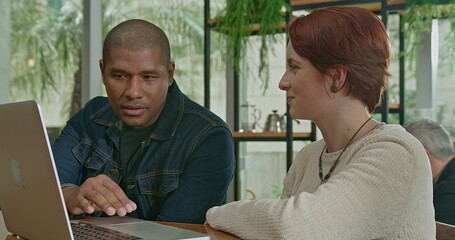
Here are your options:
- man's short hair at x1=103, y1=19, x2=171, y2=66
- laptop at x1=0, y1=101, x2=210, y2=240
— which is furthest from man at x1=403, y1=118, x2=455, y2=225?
laptop at x1=0, y1=101, x2=210, y2=240

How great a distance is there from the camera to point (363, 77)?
151cm

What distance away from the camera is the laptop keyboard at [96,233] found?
1403mm

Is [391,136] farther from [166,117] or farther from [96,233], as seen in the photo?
[166,117]

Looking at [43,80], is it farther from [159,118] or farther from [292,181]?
[292,181]

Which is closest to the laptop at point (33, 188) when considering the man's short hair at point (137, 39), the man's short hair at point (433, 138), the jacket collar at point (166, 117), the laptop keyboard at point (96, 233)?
the laptop keyboard at point (96, 233)

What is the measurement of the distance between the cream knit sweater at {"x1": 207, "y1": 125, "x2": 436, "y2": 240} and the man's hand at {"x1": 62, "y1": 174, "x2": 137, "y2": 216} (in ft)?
0.95

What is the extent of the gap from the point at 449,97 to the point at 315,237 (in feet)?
11.2

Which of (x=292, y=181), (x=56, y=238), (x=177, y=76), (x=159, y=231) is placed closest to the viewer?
(x=56, y=238)

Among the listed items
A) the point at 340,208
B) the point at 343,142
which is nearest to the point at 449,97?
the point at 343,142

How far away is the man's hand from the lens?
1.57 m

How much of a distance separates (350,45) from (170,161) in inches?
30.8

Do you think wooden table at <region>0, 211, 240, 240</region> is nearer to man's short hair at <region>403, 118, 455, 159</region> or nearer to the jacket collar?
the jacket collar

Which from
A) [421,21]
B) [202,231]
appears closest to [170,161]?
[202,231]

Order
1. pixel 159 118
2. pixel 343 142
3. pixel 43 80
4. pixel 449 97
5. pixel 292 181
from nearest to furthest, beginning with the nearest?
pixel 343 142 < pixel 292 181 < pixel 159 118 < pixel 449 97 < pixel 43 80
